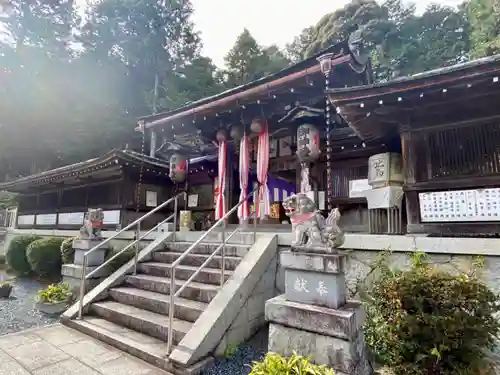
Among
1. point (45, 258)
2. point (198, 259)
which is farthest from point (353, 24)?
point (45, 258)

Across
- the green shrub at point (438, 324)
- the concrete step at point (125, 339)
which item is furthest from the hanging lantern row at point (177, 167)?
the green shrub at point (438, 324)

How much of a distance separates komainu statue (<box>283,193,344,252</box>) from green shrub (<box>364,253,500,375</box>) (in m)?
0.78

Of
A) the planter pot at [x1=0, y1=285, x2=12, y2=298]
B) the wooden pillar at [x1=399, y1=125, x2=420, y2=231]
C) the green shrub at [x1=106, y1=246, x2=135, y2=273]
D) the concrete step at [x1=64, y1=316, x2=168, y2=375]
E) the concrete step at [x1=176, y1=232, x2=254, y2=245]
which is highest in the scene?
the wooden pillar at [x1=399, y1=125, x2=420, y2=231]

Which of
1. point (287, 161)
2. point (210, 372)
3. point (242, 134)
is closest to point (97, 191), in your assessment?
point (242, 134)

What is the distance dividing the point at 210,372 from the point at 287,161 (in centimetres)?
679

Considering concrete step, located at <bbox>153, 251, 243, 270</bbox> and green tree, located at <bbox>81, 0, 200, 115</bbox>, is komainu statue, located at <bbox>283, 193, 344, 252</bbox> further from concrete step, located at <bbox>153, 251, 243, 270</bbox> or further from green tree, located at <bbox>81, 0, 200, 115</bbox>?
green tree, located at <bbox>81, 0, 200, 115</bbox>

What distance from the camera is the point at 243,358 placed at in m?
3.88

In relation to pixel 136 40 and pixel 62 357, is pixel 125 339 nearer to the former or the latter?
pixel 62 357

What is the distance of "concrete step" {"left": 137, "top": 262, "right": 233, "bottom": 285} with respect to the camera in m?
5.17

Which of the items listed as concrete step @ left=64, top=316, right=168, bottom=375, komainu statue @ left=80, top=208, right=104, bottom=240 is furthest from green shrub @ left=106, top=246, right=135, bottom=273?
concrete step @ left=64, top=316, right=168, bottom=375

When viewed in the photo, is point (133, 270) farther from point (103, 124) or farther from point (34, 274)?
point (103, 124)

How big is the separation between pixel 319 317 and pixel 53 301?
5848mm

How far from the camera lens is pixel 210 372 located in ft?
11.5

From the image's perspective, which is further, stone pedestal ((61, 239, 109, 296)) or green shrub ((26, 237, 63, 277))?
green shrub ((26, 237, 63, 277))
